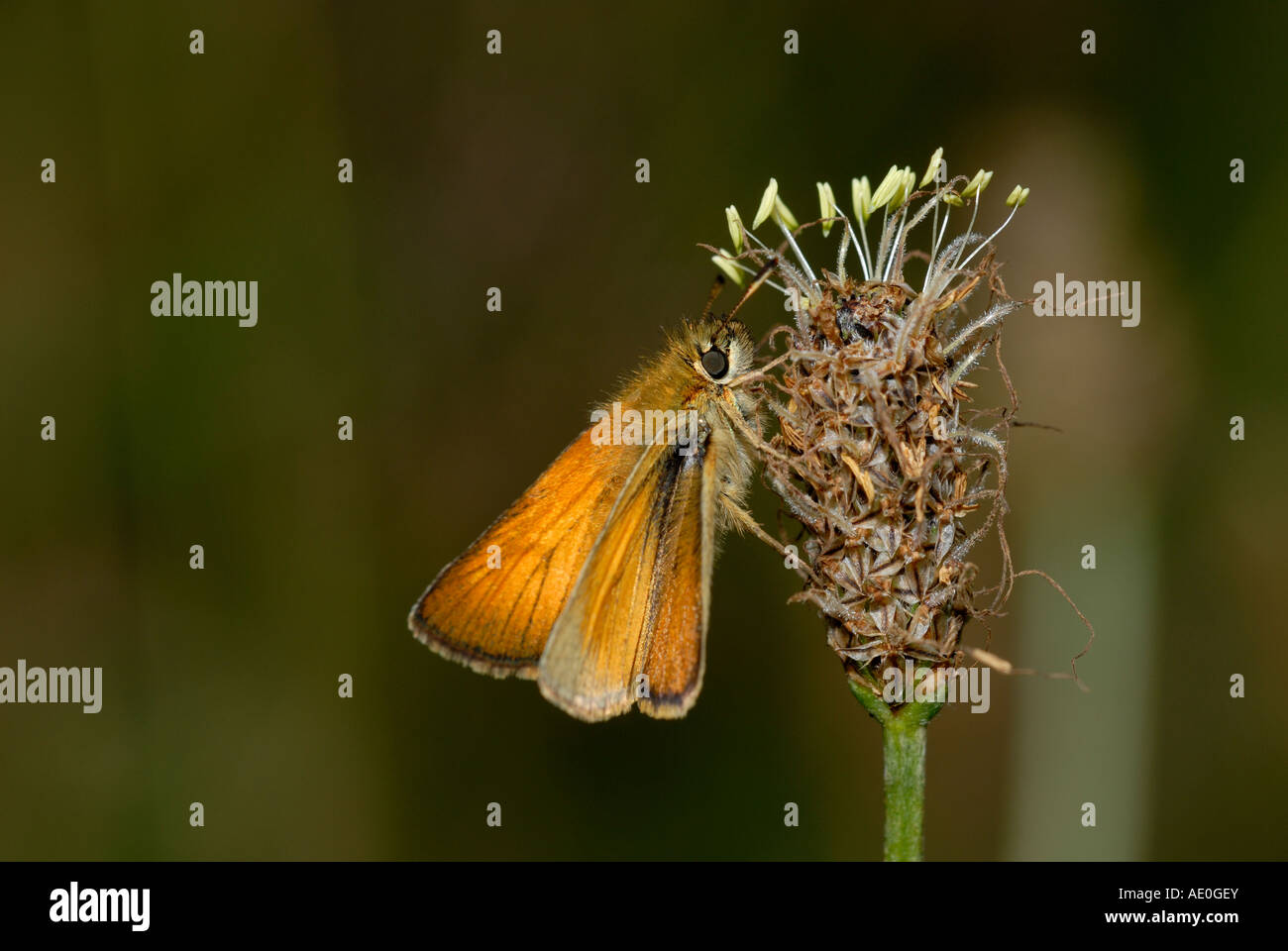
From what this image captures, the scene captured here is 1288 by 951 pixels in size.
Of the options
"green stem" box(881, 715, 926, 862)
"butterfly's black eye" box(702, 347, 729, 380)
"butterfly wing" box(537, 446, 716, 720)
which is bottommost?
"green stem" box(881, 715, 926, 862)

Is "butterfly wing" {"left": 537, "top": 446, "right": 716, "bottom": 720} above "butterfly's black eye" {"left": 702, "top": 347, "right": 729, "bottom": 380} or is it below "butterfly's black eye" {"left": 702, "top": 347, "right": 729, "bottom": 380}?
below

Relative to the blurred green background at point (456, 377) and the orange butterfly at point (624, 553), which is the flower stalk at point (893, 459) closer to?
the orange butterfly at point (624, 553)

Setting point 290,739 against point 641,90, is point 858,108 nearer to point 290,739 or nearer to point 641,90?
point 641,90

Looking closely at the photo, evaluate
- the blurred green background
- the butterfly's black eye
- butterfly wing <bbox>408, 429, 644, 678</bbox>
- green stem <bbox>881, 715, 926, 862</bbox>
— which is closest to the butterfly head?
the butterfly's black eye

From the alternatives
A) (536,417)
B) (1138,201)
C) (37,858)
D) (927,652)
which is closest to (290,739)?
(37,858)

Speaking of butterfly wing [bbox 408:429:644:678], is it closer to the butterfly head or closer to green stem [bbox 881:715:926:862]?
the butterfly head

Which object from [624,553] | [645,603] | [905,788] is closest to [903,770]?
[905,788]
